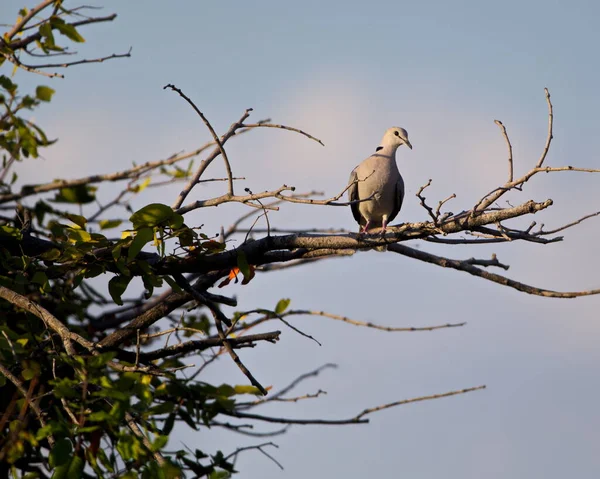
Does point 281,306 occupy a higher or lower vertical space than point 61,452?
higher

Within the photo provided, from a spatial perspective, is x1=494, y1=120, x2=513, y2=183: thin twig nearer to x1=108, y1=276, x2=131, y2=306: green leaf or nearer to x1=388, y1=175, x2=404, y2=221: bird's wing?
x1=108, y1=276, x2=131, y2=306: green leaf

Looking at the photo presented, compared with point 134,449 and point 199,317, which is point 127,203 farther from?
point 199,317

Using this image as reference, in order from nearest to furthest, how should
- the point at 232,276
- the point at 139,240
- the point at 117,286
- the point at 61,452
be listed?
the point at 61,452, the point at 139,240, the point at 117,286, the point at 232,276

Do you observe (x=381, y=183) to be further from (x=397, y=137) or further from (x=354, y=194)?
(x=397, y=137)

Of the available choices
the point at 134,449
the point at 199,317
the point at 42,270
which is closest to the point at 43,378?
the point at 42,270

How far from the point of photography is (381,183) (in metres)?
6.93

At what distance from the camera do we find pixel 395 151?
757 cm

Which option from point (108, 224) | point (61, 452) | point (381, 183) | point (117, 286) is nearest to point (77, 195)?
point (108, 224)

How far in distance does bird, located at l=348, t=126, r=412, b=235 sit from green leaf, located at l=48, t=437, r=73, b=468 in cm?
409

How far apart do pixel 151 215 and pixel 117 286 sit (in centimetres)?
51

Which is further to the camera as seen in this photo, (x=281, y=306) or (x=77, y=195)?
(x=281, y=306)

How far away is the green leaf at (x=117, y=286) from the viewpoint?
4.17 meters

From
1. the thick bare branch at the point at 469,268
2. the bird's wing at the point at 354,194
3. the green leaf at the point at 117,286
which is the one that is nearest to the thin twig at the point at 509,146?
the thick bare branch at the point at 469,268

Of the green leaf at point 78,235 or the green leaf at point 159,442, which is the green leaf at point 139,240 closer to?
the green leaf at point 78,235
